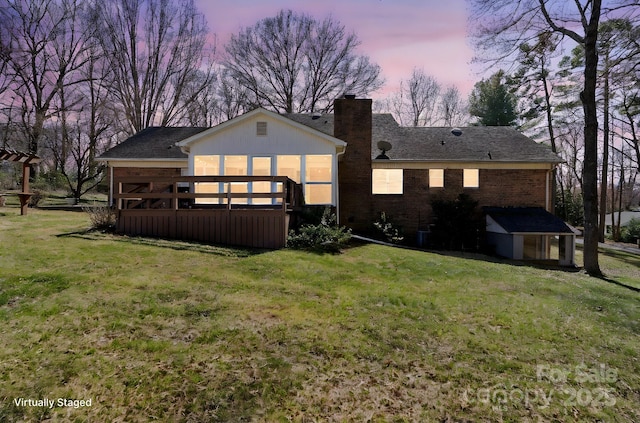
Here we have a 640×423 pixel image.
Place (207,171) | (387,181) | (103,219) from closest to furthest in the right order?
(103,219) → (207,171) → (387,181)

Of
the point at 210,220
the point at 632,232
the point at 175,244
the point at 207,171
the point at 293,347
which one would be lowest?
the point at 632,232

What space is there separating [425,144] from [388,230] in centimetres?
540

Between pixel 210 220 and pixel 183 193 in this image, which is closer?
pixel 183 193

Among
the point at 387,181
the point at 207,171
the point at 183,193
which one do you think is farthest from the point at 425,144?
the point at 183,193

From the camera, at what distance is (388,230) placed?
14.1 m

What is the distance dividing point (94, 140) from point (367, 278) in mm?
25792

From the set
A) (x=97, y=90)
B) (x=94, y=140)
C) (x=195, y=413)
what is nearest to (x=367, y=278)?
(x=195, y=413)

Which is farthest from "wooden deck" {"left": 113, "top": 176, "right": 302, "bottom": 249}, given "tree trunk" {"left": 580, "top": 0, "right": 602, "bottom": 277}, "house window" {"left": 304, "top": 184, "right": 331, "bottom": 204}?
"tree trunk" {"left": 580, "top": 0, "right": 602, "bottom": 277}

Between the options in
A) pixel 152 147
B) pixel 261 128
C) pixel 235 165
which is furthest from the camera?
pixel 152 147

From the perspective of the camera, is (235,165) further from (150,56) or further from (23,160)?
(150,56)

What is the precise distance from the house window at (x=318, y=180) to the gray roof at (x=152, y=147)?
6405mm

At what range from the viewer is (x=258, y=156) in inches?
528

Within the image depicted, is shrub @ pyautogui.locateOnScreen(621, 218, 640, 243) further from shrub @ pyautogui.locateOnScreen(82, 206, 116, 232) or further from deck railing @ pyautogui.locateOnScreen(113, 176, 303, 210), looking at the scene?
shrub @ pyautogui.locateOnScreen(82, 206, 116, 232)

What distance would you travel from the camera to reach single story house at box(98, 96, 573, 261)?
525 inches
